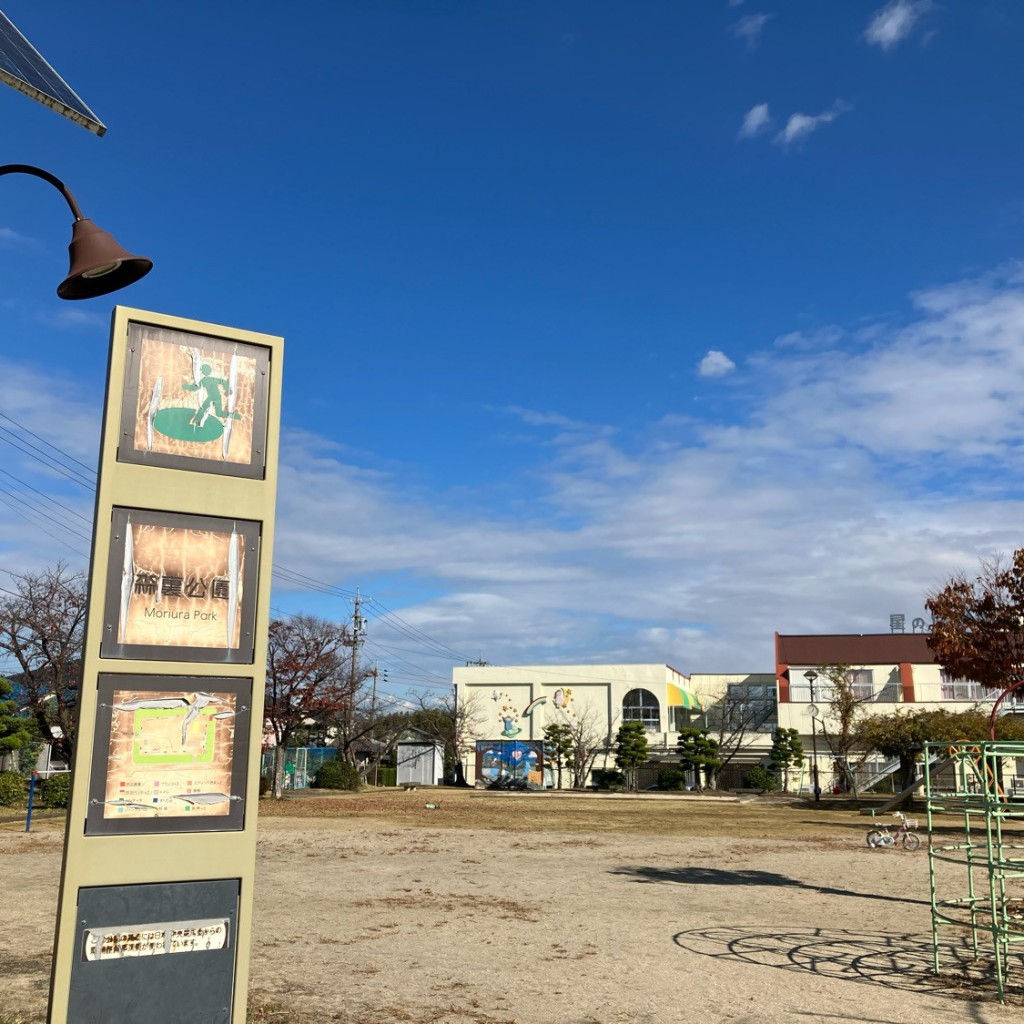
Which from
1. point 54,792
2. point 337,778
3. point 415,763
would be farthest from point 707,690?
point 54,792

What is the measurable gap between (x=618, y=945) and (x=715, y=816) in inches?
1034

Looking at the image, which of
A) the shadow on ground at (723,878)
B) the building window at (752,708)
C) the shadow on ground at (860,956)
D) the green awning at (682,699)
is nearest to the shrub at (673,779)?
the green awning at (682,699)

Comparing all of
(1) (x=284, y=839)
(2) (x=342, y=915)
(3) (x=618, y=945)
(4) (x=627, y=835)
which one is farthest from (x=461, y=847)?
(3) (x=618, y=945)

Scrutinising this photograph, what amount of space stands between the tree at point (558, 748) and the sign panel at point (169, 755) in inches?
2255

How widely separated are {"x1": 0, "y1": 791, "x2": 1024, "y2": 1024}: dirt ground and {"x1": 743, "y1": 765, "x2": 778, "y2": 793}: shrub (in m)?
37.3

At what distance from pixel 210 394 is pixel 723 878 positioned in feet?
43.8

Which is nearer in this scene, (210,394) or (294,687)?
(210,394)

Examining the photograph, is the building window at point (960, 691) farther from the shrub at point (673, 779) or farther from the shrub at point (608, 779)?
the shrub at point (608, 779)

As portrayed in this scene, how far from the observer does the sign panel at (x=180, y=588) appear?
5.44m

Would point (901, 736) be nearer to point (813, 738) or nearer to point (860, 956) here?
point (813, 738)

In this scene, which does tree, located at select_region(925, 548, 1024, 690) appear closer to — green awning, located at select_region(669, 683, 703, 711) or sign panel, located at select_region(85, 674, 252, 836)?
sign panel, located at select_region(85, 674, 252, 836)

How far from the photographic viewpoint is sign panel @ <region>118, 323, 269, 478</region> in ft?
18.7

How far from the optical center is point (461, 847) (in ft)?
69.4

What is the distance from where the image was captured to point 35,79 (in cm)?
575
